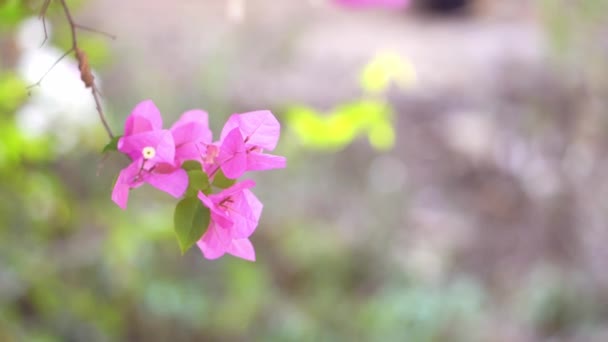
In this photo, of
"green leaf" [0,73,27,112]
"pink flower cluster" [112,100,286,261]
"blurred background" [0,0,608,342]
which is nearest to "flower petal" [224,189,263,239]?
"pink flower cluster" [112,100,286,261]

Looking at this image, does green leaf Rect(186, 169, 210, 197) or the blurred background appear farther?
the blurred background

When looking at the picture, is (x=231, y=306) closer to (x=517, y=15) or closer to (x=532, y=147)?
(x=532, y=147)

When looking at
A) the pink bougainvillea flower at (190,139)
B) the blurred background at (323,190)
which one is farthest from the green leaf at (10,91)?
the pink bougainvillea flower at (190,139)

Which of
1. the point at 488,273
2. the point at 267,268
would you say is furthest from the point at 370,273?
the point at 488,273

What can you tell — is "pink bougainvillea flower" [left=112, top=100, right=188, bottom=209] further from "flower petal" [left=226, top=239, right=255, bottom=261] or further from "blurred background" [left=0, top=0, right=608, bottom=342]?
"blurred background" [left=0, top=0, right=608, bottom=342]

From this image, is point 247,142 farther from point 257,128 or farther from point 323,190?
point 323,190
